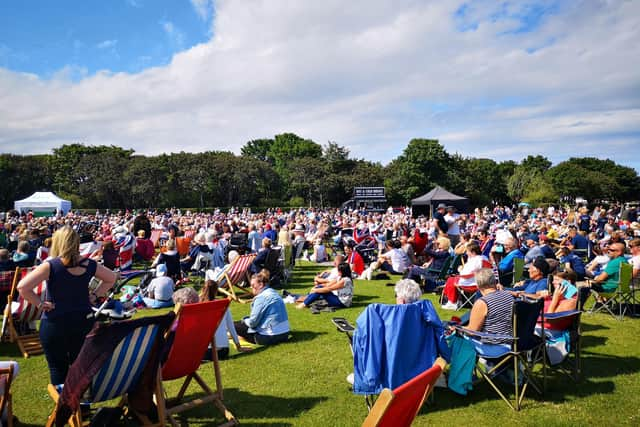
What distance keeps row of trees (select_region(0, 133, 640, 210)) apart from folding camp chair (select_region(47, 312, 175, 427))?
50.3m

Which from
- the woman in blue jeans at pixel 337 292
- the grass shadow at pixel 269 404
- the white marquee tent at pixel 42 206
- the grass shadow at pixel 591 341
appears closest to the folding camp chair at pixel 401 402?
the grass shadow at pixel 269 404

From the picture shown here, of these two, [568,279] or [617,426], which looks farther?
[568,279]

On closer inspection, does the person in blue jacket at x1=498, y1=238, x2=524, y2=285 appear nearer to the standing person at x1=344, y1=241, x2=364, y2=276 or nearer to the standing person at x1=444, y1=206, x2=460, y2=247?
the standing person at x1=344, y1=241, x2=364, y2=276

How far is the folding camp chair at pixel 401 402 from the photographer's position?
159 centimetres

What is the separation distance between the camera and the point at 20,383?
16.6 feet

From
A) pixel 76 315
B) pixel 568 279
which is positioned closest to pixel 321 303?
pixel 568 279

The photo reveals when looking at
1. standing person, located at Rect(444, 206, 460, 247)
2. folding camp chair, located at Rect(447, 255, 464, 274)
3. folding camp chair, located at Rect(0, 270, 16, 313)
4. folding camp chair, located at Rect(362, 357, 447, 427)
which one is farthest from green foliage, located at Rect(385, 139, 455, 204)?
folding camp chair, located at Rect(362, 357, 447, 427)

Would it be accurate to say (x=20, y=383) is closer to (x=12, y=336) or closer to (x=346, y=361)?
(x=12, y=336)

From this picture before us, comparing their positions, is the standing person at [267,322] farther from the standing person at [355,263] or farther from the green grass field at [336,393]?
the standing person at [355,263]

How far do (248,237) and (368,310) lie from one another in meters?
11.6

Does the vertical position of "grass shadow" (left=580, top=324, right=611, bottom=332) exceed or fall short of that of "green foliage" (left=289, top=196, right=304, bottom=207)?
it falls short

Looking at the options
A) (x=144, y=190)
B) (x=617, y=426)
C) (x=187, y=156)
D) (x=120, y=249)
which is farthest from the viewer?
(x=187, y=156)

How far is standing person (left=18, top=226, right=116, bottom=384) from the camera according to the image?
3.54m

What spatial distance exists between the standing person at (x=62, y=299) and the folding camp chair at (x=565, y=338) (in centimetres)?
474
